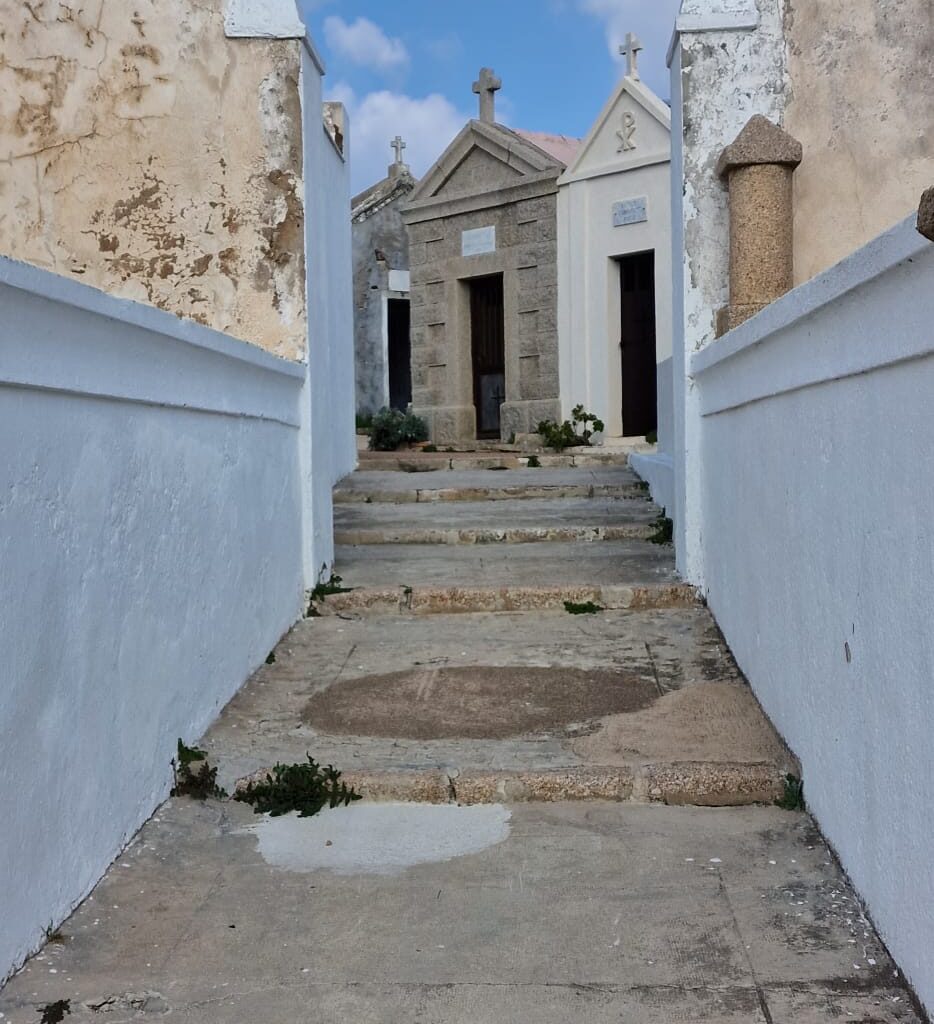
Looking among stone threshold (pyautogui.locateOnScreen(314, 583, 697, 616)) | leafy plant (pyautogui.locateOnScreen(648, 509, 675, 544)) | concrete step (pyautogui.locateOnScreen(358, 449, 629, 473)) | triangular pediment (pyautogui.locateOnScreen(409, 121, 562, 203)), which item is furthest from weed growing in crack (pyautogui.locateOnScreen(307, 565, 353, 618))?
triangular pediment (pyautogui.locateOnScreen(409, 121, 562, 203))

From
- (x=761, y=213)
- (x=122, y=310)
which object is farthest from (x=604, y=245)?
(x=122, y=310)

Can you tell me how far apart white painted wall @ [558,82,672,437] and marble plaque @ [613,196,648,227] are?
46mm

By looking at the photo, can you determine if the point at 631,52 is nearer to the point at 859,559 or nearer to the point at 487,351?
the point at 487,351

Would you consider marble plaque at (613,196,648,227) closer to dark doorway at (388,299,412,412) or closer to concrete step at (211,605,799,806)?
dark doorway at (388,299,412,412)

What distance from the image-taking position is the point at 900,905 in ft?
8.34

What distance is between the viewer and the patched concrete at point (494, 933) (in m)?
2.51

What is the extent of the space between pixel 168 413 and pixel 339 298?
589 cm

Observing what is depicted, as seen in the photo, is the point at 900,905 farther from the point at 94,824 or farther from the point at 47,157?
the point at 47,157

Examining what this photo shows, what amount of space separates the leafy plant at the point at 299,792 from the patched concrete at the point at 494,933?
0.16 meters

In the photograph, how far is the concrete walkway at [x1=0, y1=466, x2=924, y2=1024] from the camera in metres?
2.56

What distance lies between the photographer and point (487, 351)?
15445 mm

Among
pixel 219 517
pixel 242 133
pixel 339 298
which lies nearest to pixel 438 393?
pixel 339 298

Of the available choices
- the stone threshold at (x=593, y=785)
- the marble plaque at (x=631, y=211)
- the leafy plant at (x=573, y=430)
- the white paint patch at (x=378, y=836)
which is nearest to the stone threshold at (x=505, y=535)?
the stone threshold at (x=593, y=785)

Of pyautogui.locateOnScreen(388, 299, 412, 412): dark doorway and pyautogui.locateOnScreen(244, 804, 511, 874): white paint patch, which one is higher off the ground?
pyautogui.locateOnScreen(388, 299, 412, 412): dark doorway
